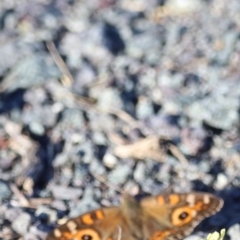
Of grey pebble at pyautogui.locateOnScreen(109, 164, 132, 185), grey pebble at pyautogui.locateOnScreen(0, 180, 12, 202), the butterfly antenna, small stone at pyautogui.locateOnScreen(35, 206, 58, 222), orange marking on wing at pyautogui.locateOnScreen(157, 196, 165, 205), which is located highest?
orange marking on wing at pyautogui.locateOnScreen(157, 196, 165, 205)

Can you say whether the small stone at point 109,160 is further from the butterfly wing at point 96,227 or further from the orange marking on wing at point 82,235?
the orange marking on wing at point 82,235

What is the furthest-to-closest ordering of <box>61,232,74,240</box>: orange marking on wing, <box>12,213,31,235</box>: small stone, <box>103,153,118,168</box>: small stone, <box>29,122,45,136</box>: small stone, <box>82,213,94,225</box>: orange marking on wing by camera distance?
<box>29,122,45,136</box>: small stone
<box>103,153,118,168</box>: small stone
<box>12,213,31,235</box>: small stone
<box>82,213,94,225</box>: orange marking on wing
<box>61,232,74,240</box>: orange marking on wing

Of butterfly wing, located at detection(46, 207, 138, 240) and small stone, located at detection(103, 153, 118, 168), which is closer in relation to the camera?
butterfly wing, located at detection(46, 207, 138, 240)

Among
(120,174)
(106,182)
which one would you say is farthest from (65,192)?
(120,174)

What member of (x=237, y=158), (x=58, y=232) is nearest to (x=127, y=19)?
(x=237, y=158)

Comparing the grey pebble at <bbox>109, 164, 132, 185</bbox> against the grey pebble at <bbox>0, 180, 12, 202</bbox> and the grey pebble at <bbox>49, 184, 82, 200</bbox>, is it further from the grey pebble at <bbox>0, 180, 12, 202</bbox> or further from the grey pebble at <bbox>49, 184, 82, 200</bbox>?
the grey pebble at <bbox>0, 180, 12, 202</bbox>

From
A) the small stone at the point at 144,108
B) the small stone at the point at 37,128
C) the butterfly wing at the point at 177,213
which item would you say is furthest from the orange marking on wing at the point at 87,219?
the small stone at the point at 144,108

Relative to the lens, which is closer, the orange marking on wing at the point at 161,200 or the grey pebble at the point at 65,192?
the orange marking on wing at the point at 161,200

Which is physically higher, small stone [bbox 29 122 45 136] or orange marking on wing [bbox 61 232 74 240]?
orange marking on wing [bbox 61 232 74 240]

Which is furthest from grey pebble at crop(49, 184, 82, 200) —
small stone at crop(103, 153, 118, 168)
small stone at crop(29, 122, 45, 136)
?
small stone at crop(29, 122, 45, 136)
